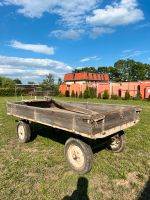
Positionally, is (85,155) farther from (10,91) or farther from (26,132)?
(10,91)

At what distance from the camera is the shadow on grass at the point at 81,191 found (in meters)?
3.32

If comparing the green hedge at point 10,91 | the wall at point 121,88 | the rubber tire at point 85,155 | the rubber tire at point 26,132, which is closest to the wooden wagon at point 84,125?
the rubber tire at point 85,155

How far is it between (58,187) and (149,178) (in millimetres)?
1763

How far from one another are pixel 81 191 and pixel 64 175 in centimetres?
67

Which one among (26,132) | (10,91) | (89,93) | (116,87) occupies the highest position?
(116,87)

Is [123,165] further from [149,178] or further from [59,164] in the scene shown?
[59,164]

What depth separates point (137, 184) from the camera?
3.73m

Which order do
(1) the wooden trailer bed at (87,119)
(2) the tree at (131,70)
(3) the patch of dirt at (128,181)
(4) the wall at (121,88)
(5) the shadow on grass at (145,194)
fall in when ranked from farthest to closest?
(2) the tree at (131,70) → (4) the wall at (121,88) → (3) the patch of dirt at (128,181) → (1) the wooden trailer bed at (87,119) → (5) the shadow on grass at (145,194)

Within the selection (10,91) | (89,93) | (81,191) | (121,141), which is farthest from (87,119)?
(10,91)

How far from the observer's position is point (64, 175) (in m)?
4.08

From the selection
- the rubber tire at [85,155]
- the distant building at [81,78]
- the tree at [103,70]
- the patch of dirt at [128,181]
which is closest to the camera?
the patch of dirt at [128,181]

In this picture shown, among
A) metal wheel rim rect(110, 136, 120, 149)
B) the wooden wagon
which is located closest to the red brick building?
metal wheel rim rect(110, 136, 120, 149)

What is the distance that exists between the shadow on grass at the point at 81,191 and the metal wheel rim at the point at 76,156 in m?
0.32

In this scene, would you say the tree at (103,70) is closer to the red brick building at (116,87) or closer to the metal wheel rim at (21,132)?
the red brick building at (116,87)
